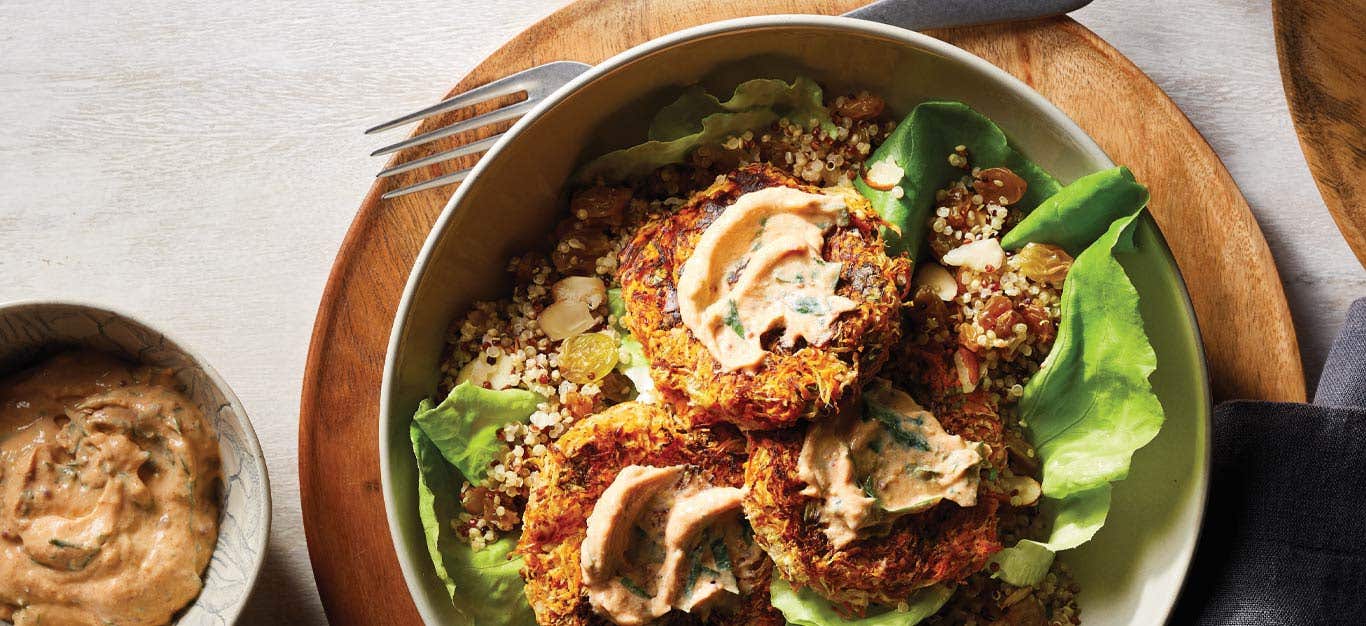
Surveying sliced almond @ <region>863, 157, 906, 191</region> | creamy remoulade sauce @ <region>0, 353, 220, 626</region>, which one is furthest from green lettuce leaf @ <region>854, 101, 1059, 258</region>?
creamy remoulade sauce @ <region>0, 353, 220, 626</region>

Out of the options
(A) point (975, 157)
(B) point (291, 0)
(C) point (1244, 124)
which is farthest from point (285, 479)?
(C) point (1244, 124)

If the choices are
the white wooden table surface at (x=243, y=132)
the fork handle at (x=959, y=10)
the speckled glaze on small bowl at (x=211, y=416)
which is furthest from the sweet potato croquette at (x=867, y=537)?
the white wooden table surface at (x=243, y=132)

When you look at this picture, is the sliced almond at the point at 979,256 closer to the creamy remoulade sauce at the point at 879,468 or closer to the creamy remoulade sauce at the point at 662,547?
the creamy remoulade sauce at the point at 879,468

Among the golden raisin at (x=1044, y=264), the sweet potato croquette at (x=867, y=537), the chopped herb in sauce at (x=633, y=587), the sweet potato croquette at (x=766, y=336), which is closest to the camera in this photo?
the sweet potato croquette at (x=766, y=336)

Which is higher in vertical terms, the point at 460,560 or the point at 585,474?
the point at 585,474

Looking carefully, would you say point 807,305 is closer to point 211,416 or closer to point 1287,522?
point 1287,522

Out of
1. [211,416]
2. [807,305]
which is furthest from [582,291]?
→ [211,416]

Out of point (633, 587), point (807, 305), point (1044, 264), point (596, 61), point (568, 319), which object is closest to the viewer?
point (807, 305)
